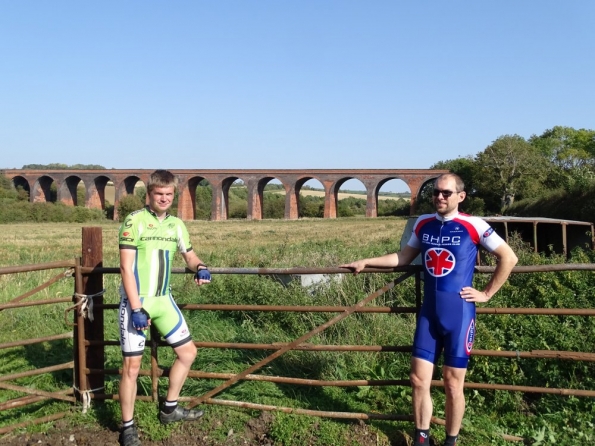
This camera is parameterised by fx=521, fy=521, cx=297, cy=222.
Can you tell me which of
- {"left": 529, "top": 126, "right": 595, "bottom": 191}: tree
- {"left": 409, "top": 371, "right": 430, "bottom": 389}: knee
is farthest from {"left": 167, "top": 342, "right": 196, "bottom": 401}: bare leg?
{"left": 529, "top": 126, "right": 595, "bottom": 191}: tree

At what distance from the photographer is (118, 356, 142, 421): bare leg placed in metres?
3.14

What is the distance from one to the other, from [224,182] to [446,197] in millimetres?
58906

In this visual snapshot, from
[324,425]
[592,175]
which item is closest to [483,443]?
[324,425]

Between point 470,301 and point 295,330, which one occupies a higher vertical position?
point 470,301

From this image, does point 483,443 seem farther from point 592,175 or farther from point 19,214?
point 19,214

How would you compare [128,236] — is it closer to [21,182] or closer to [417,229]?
[417,229]

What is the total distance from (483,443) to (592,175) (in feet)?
75.4

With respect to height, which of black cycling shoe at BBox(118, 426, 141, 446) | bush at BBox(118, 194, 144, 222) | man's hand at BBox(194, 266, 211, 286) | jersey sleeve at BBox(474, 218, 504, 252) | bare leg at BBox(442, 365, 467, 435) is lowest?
black cycling shoe at BBox(118, 426, 141, 446)

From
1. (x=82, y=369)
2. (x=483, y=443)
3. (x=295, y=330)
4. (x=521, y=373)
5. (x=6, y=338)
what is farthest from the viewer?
(x=6, y=338)

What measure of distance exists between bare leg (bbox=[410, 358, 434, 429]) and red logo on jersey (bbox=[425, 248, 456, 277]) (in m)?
0.51

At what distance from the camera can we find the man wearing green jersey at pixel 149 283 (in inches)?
119

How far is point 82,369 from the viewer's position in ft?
12.4

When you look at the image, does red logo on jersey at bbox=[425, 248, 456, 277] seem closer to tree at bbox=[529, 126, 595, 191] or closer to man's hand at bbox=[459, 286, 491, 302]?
man's hand at bbox=[459, 286, 491, 302]

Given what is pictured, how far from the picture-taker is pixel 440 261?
9.65 ft
